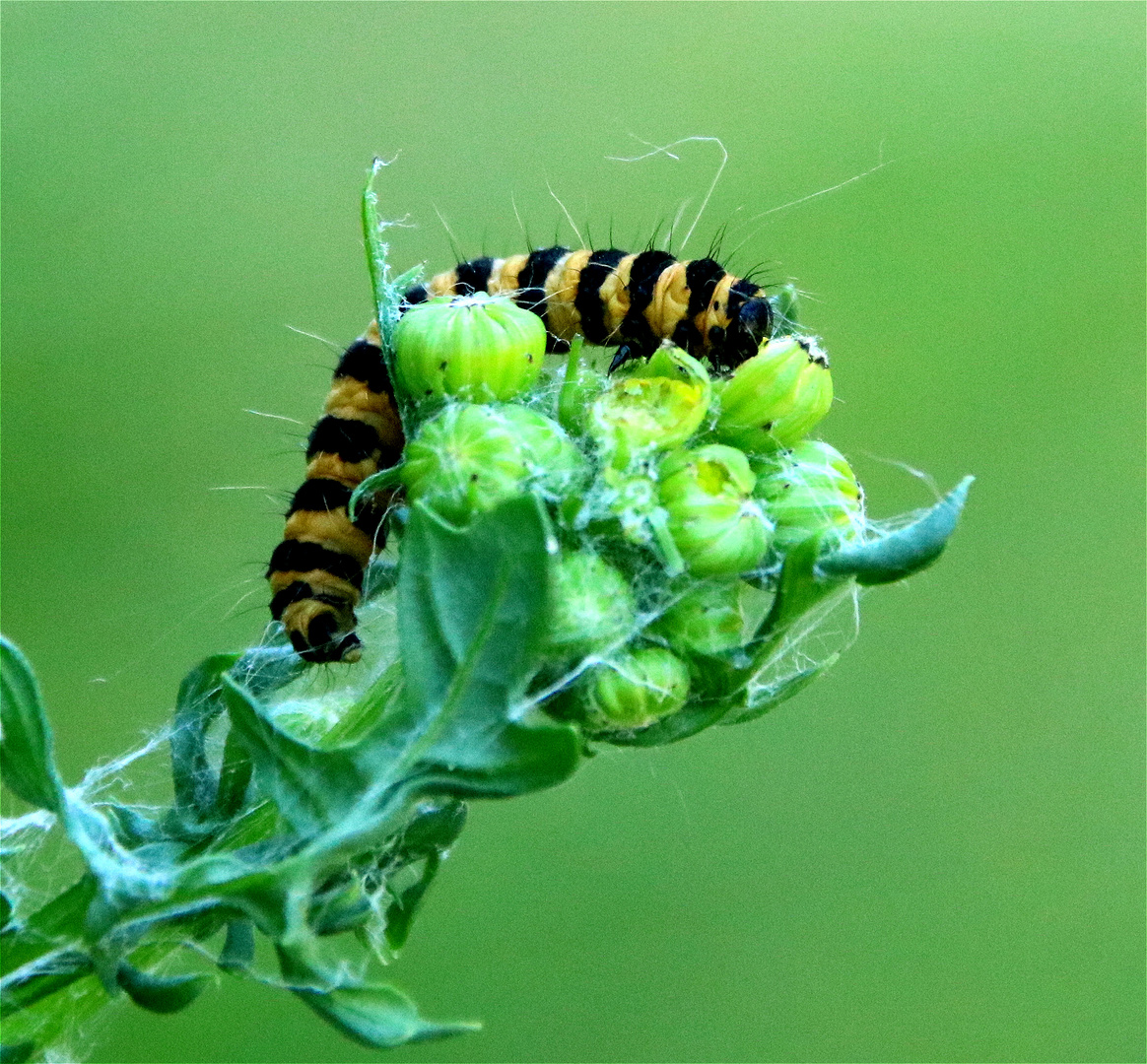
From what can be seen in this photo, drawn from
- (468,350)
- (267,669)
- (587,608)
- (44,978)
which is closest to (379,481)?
(468,350)

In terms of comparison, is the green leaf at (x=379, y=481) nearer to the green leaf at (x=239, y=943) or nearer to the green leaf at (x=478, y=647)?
the green leaf at (x=478, y=647)

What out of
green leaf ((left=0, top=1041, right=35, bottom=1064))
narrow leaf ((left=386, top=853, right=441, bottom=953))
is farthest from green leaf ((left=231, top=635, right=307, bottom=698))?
green leaf ((left=0, top=1041, right=35, bottom=1064))

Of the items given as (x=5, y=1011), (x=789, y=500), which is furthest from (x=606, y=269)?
(x=5, y=1011)

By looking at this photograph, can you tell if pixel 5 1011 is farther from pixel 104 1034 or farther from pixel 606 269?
pixel 104 1034

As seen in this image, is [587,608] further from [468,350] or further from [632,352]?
[632,352]

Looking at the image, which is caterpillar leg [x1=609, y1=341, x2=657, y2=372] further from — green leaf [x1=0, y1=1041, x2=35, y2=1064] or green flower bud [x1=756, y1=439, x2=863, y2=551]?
green leaf [x1=0, y1=1041, x2=35, y2=1064]

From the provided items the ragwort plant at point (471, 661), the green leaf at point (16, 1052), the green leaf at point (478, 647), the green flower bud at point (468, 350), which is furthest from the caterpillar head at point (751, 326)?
the green leaf at point (16, 1052)
